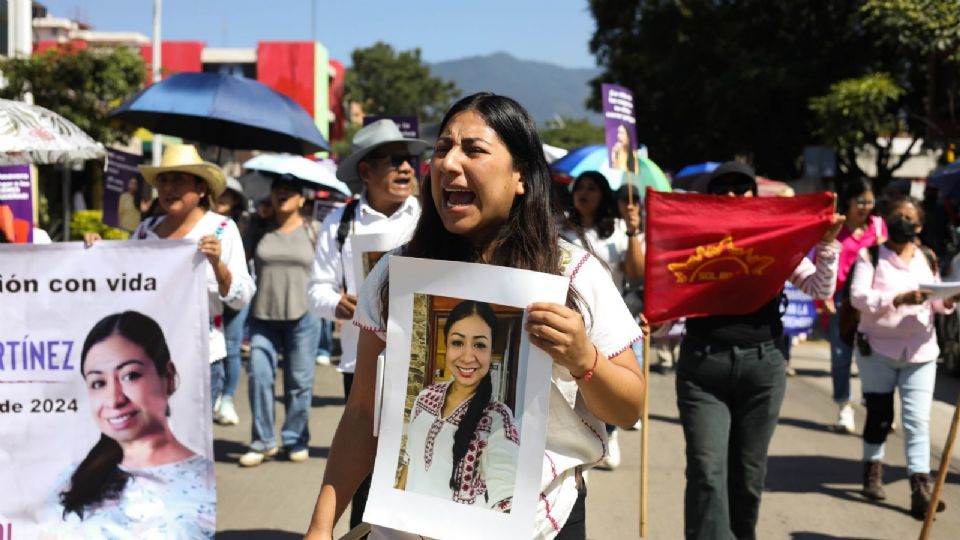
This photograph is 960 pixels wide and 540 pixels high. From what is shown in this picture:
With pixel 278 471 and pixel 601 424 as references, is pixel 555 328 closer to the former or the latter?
pixel 601 424

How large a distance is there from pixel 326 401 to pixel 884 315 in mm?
5213

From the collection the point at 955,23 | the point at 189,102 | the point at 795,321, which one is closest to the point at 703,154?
the point at 955,23

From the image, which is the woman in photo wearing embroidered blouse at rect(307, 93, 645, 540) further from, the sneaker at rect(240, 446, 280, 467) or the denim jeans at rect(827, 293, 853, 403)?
the denim jeans at rect(827, 293, 853, 403)

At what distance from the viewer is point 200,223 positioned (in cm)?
531

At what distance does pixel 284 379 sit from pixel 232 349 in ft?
5.20

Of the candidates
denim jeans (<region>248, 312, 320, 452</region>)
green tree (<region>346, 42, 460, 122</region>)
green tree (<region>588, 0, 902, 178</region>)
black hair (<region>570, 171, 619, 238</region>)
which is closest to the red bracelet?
black hair (<region>570, 171, 619, 238</region>)

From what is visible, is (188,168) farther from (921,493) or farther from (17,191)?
(921,493)

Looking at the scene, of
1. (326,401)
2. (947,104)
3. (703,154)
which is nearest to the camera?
(326,401)

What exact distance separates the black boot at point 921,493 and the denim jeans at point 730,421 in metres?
1.85

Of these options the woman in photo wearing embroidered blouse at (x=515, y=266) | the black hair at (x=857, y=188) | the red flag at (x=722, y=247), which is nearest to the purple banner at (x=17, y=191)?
the red flag at (x=722, y=247)

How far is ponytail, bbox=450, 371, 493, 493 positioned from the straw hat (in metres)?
3.38

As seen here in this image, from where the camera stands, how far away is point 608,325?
2352mm

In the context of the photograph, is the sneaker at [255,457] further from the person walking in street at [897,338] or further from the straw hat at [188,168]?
the person walking in street at [897,338]

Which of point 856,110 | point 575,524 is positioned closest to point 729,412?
point 575,524
